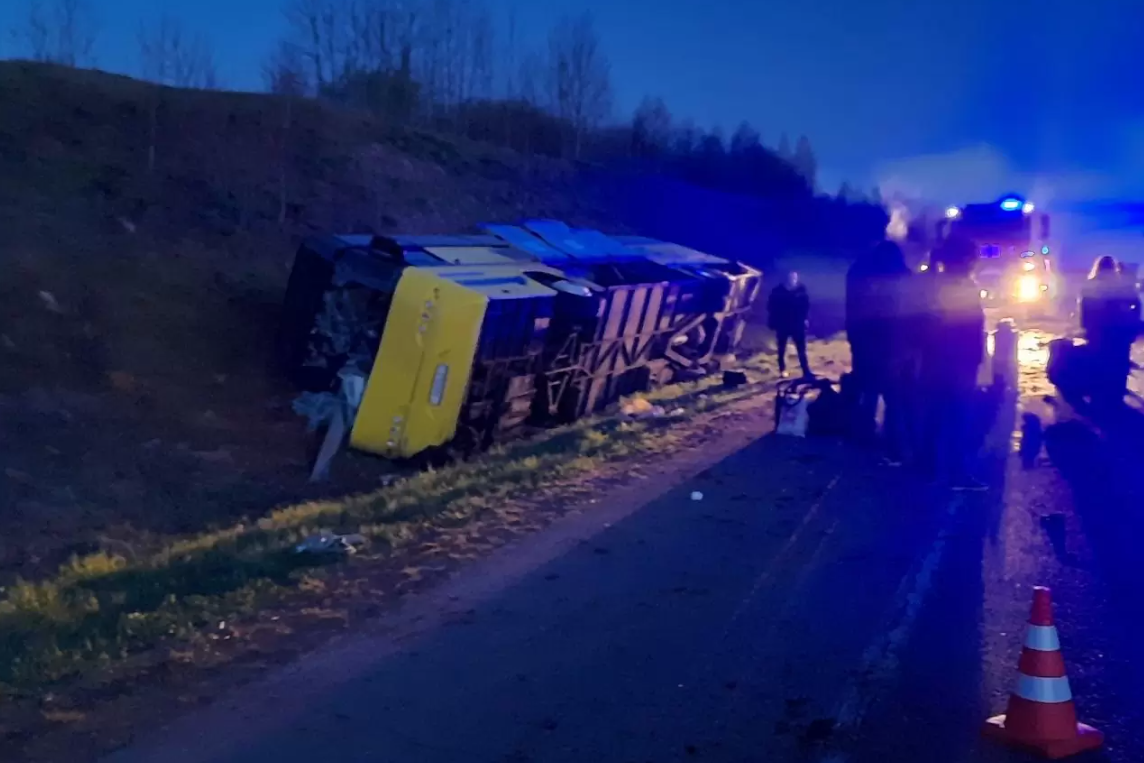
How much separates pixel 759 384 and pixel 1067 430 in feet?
17.0

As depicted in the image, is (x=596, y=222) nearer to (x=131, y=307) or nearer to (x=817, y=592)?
(x=131, y=307)

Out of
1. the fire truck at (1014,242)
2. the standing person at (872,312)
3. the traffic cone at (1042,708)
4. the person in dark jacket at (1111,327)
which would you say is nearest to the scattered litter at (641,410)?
the standing person at (872,312)

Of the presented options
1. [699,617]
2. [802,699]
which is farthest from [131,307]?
[802,699]

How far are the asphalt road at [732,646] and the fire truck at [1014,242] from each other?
17.9m

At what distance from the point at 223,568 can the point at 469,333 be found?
471 centimetres

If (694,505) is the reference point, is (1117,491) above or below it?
above

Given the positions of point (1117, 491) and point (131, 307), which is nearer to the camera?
point (1117, 491)

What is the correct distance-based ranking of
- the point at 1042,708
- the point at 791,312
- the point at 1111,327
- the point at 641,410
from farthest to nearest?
the point at 791,312, the point at 1111,327, the point at 641,410, the point at 1042,708

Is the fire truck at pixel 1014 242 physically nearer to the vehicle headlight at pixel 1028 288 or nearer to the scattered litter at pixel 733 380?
the vehicle headlight at pixel 1028 288

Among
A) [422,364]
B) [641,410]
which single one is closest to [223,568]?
[422,364]

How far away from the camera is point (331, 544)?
7520 mm

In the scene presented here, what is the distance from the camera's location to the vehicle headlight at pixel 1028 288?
25844mm

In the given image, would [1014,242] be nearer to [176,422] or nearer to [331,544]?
[176,422]

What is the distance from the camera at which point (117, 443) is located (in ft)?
37.9
